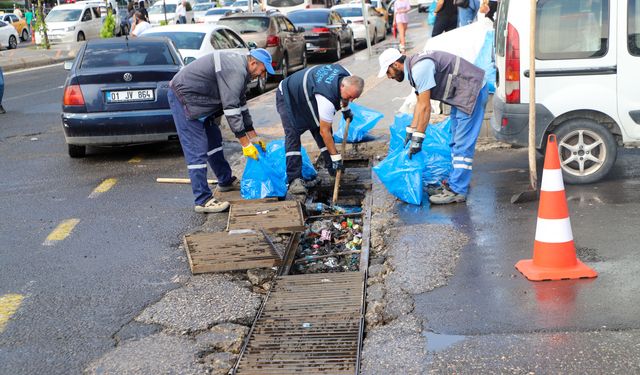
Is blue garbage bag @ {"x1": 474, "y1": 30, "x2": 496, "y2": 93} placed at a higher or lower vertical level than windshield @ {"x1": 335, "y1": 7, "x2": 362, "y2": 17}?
higher

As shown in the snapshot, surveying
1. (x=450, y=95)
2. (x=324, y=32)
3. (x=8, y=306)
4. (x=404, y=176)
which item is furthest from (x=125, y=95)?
(x=324, y=32)

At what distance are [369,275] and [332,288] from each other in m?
0.35

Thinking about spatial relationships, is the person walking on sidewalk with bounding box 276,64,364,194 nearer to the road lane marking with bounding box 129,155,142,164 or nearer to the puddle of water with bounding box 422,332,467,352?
the road lane marking with bounding box 129,155,142,164

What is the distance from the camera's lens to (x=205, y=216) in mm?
7707

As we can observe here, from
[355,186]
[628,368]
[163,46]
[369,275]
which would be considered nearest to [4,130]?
[163,46]

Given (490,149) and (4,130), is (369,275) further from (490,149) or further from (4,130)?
(4,130)

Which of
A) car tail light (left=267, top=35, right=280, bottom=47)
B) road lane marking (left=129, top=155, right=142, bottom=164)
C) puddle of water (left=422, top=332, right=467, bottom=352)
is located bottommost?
road lane marking (left=129, top=155, right=142, bottom=164)

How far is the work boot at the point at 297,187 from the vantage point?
26.9 feet

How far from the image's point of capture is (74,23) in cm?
3434

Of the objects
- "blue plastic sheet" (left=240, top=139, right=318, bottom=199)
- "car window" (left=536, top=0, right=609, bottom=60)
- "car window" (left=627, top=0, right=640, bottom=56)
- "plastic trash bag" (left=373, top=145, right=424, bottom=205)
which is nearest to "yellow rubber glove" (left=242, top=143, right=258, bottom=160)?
"blue plastic sheet" (left=240, top=139, right=318, bottom=199)

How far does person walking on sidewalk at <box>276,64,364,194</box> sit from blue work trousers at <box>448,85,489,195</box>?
0.97 metres

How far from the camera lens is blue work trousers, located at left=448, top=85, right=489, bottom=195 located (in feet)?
24.2

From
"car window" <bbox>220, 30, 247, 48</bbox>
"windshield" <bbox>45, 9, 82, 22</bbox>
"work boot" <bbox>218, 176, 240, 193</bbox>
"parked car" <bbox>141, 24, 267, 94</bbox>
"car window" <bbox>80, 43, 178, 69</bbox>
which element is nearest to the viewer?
"work boot" <bbox>218, 176, 240, 193</bbox>

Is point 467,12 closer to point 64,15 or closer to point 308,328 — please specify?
point 308,328
